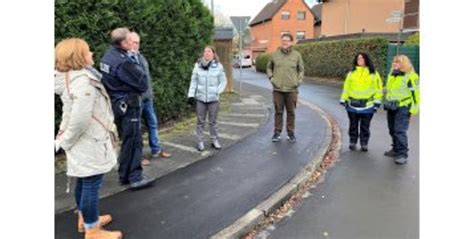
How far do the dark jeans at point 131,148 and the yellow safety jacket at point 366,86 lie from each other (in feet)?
12.2

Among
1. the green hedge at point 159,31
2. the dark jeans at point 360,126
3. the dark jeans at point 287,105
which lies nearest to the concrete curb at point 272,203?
the dark jeans at point 360,126

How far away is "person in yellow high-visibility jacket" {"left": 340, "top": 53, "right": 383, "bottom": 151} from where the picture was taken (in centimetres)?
728

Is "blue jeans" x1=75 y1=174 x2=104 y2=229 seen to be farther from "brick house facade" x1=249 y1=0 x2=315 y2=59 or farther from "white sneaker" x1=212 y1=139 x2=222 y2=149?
"brick house facade" x1=249 y1=0 x2=315 y2=59

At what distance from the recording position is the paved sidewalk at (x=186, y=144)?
520cm

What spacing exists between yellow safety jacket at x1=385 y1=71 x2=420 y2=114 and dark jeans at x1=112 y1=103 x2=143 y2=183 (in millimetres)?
3863

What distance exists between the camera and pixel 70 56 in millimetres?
3582

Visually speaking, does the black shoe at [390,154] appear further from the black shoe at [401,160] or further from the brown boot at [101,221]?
the brown boot at [101,221]

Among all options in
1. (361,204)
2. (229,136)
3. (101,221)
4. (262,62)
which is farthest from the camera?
(262,62)

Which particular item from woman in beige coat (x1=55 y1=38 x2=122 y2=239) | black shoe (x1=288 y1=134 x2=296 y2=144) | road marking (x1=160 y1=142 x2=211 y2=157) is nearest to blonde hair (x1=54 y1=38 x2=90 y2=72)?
woman in beige coat (x1=55 y1=38 x2=122 y2=239)

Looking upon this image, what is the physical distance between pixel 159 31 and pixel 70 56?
504cm

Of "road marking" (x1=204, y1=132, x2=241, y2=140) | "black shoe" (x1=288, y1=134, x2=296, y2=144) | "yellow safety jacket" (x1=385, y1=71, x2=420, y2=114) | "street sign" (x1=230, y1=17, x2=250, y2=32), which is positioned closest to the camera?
"yellow safety jacket" (x1=385, y1=71, x2=420, y2=114)

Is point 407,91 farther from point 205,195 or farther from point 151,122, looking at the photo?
point 151,122

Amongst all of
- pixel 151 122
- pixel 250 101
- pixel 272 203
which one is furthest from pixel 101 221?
pixel 250 101
